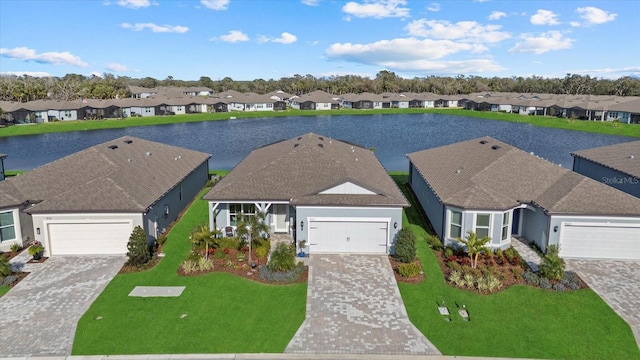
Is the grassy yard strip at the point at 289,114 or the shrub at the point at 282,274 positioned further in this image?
the grassy yard strip at the point at 289,114

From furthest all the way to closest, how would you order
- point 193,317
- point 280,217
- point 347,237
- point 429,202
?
point 429,202, point 280,217, point 347,237, point 193,317

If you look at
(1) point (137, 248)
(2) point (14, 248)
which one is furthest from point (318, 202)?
(2) point (14, 248)

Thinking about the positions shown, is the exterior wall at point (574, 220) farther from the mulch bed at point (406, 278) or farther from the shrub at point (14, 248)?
the shrub at point (14, 248)

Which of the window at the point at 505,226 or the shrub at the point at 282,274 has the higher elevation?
the window at the point at 505,226

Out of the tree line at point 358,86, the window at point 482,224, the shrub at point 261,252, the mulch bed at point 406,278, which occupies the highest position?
the tree line at point 358,86

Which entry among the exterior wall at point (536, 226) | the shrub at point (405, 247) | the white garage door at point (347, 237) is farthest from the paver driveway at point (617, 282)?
the white garage door at point (347, 237)

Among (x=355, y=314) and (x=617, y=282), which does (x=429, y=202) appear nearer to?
(x=617, y=282)

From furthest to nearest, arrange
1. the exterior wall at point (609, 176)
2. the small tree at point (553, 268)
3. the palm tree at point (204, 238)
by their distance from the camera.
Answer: the exterior wall at point (609, 176) < the palm tree at point (204, 238) < the small tree at point (553, 268)

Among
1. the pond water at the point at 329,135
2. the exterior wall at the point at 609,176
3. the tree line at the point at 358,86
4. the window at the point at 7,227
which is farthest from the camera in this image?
the tree line at the point at 358,86
